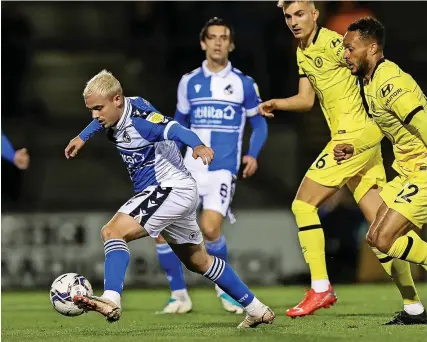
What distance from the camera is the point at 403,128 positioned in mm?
7945

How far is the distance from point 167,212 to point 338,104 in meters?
2.02

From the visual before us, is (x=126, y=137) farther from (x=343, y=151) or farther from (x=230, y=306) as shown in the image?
(x=230, y=306)

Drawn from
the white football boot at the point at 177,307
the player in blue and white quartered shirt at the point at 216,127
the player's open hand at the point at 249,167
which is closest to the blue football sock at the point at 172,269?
the player in blue and white quartered shirt at the point at 216,127

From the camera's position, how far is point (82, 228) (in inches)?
564

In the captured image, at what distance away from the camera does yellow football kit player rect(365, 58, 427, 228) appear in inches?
299

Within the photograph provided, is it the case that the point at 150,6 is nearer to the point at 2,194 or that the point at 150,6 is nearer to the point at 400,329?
the point at 2,194

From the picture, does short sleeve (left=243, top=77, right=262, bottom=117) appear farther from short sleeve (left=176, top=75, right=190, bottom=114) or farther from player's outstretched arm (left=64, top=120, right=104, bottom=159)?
player's outstretched arm (left=64, top=120, right=104, bottom=159)

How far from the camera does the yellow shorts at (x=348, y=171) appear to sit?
870 cm

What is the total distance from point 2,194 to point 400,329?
8.00 m

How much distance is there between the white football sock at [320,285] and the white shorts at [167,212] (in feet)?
4.28

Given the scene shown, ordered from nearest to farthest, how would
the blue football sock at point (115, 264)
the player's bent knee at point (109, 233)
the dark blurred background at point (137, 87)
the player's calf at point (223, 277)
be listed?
the blue football sock at point (115, 264)
the player's bent knee at point (109, 233)
the player's calf at point (223, 277)
the dark blurred background at point (137, 87)

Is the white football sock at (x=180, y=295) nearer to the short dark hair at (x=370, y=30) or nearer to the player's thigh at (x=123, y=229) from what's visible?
the player's thigh at (x=123, y=229)

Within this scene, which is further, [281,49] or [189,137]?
[281,49]

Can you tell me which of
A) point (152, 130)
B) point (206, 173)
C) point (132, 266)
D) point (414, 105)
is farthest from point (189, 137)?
point (132, 266)
